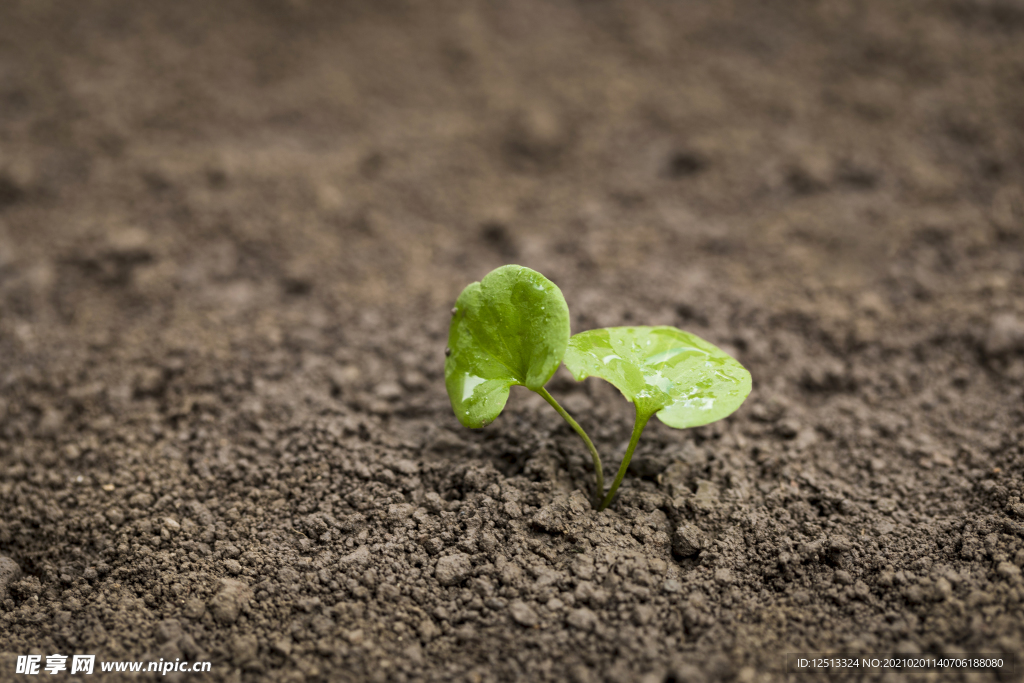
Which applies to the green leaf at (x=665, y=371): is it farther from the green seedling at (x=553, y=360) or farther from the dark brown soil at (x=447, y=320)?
the dark brown soil at (x=447, y=320)

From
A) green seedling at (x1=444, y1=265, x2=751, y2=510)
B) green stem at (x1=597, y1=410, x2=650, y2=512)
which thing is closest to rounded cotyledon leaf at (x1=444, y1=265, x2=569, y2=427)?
green seedling at (x1=444, y1=265, x2=751, y2=510)

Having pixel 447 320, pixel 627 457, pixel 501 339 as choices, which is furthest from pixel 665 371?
pixel 447 320

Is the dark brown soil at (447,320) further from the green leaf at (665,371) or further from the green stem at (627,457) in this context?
the green leaf at (665,371)

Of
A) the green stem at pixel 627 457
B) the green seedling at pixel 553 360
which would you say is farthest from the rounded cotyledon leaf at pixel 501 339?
the green stem at pixel 627 457

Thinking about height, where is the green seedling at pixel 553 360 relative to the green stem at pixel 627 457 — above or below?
above

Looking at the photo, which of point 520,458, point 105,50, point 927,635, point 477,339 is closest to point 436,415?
point 520,458

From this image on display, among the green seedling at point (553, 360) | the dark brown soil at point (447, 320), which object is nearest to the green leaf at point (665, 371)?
the green seedling at point (553, 360)

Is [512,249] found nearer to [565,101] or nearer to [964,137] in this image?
[565,101]
